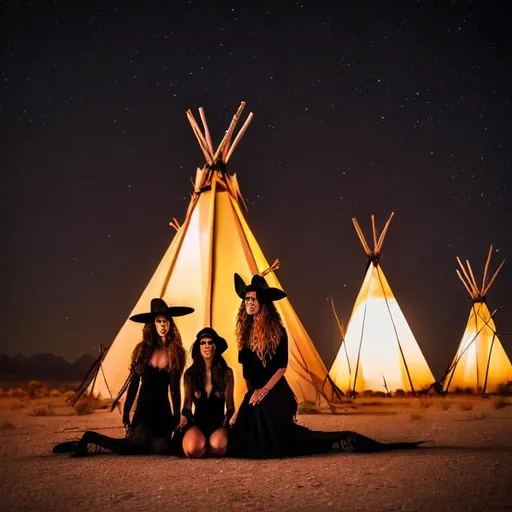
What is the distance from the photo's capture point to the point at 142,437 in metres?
5.93

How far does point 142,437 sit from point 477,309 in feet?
38.7

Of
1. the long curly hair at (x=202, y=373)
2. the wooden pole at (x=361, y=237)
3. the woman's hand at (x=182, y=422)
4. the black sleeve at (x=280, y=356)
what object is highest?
the wooden pole at (x=361, y=237)

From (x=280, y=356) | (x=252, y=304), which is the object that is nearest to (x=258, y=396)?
(x=280, y=356)

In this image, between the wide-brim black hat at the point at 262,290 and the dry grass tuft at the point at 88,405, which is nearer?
the wide-brim black hat at the point at 262,290

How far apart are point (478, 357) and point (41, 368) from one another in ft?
99.3

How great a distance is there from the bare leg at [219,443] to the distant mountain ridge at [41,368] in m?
31.8

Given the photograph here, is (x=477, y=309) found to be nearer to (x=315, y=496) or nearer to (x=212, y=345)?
(x=212, y=345)

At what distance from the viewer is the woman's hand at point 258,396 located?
571cm

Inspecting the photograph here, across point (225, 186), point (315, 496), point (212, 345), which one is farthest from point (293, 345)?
point (315, 496)

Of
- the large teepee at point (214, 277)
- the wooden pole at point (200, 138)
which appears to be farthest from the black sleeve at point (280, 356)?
the wooden pole at point (200, 138)

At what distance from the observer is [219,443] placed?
5703 mm

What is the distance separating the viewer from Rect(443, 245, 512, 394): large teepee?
15594mm

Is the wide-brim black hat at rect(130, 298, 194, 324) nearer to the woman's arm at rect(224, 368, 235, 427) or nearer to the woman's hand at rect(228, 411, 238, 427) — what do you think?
the woman's arm at rect(224, 368, 235, 427)

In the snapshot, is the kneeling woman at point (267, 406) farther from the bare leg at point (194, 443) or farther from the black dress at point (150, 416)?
the black dress at point (150, 416)
